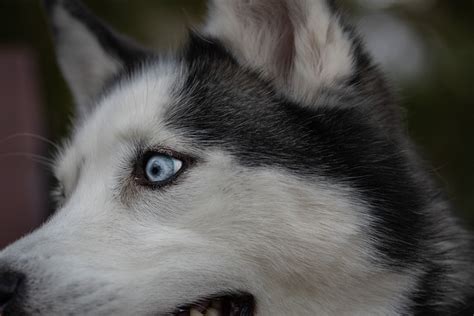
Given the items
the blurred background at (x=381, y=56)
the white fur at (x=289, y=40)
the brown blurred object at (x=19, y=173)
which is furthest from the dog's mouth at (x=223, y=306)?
the blurred background at (x=381, y=56)

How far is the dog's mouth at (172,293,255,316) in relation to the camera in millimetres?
2486

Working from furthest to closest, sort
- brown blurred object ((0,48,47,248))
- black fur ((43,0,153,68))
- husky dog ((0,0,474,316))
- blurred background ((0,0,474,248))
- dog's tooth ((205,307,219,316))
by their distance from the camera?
1. blurred background ((0,0,474,248))
2. brown blurred object ((0,48,47,248))
3. black fur ((43,0,153,68))
4. dog's tooth ((205,307,219,316))
5. husky dog ((0,0,474,316))

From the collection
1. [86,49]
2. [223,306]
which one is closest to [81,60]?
[86,49]

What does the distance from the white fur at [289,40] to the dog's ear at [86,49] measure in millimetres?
652

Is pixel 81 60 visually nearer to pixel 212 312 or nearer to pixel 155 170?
Answer: pixel 155 170

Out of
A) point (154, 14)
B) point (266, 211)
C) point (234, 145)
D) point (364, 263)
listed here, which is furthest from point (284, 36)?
point (154, 14)

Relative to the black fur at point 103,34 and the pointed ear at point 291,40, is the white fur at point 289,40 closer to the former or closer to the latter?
the pointed ear at point 291,40

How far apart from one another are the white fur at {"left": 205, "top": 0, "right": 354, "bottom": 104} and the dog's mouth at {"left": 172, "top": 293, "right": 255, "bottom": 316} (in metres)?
0.81

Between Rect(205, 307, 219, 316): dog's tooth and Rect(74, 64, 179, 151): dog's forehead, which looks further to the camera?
Rect(74, 64, 179, 151): dog's forehead

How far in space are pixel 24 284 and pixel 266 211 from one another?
2.82 feet

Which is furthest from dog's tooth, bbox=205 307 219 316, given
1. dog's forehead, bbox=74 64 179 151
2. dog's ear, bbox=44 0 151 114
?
dog's ear, bbox=44 0 151 114

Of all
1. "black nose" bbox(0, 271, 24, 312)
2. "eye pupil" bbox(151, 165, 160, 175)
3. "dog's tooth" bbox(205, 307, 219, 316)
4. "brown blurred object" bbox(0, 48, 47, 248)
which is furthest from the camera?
"brown blurred object" bbox(0, 48, 47, 248)

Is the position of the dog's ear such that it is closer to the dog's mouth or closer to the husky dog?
the husky dog

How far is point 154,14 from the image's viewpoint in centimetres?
1015
